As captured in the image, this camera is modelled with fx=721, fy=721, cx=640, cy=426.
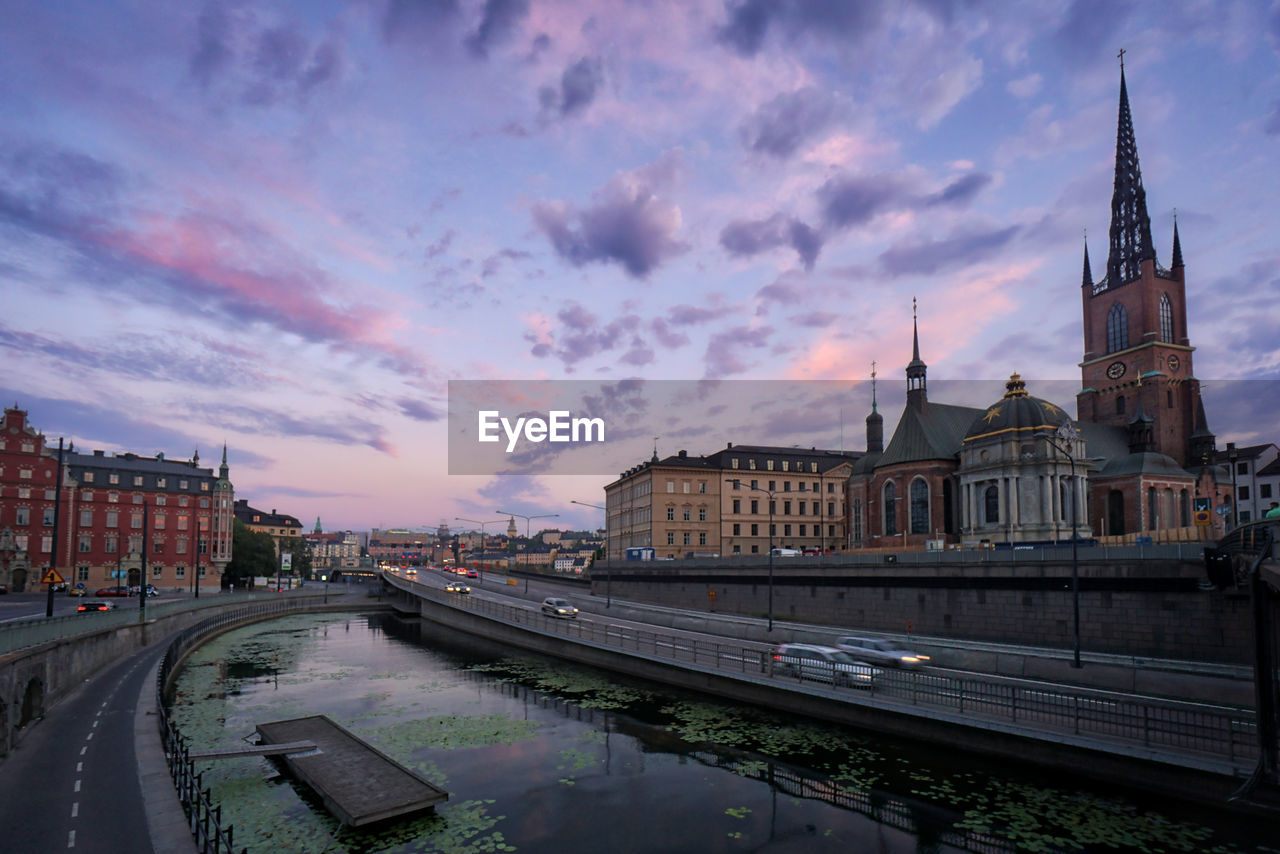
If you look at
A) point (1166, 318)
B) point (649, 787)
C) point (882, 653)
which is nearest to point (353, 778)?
point (649, 787)

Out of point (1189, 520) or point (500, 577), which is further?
point (500, 577)

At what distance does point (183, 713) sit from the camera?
103 feet

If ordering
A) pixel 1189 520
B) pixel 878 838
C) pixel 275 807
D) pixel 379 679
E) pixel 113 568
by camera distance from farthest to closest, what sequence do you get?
1. pixel 113 568
2. pixel 1189 520
3. pixel 379 679
4. pixel 275 807
5. pixel 878 838

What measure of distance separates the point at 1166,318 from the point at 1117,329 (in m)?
5.25

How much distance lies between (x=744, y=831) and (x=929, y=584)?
31278 millimetres

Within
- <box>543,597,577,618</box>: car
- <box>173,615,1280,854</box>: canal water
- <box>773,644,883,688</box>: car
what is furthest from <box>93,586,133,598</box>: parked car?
<box>773,644,883,688</box>: car

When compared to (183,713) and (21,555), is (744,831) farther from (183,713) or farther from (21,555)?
(21,555)

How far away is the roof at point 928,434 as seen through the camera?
74.9m

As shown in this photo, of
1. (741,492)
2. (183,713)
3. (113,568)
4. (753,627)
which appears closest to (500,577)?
(741,492)

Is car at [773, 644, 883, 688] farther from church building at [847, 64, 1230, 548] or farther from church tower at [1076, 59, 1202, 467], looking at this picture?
church tower at [1076, 59, 1202, 467]

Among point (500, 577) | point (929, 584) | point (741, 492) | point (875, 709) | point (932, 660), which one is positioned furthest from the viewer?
point (500, 577)

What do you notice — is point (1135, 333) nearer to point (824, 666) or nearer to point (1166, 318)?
point (1166, 318)

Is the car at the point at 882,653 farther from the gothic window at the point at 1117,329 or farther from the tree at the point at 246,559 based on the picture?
the tree at the point at 246,559

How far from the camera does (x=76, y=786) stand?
17.3 meters
